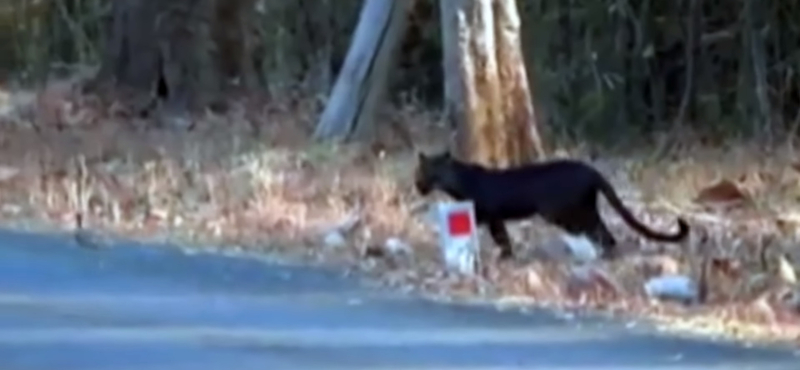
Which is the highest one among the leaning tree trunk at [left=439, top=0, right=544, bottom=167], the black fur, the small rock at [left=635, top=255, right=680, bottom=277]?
the leaning tree trunk at [left=439, top=0, right=544, bottom=167]

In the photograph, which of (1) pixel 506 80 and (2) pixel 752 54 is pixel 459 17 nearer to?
(1) pixel 506 80

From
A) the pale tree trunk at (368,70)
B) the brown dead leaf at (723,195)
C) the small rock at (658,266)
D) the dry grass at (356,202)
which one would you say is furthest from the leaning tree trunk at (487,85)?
the small rock at (658,266)

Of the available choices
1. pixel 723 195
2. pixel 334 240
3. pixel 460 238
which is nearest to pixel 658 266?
pixel 460 238

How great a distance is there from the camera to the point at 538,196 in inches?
595

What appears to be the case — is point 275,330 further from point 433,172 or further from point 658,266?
point 433,172

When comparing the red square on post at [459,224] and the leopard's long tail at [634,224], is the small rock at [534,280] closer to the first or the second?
the red square on post at [459,224]

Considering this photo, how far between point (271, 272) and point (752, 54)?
11154 millimetres

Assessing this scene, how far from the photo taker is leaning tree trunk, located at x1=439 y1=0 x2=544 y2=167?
20.2 metres

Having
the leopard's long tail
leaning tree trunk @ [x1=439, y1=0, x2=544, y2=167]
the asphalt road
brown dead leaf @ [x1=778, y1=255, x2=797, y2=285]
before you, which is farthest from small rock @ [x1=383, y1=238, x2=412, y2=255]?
leaning tree trunk @ [x1=439, y1=0, x2=544, y2=167]

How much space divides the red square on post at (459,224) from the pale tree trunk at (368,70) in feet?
31.7

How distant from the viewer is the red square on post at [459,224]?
47.4 ft

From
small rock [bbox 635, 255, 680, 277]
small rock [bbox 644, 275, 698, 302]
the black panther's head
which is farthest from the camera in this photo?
the black panther's head

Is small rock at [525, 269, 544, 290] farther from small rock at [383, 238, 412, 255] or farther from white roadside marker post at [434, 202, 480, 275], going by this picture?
small rock at [383, 238, 412, 255]

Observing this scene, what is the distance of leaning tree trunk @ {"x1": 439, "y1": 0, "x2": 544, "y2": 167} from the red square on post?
5511 millimetres
